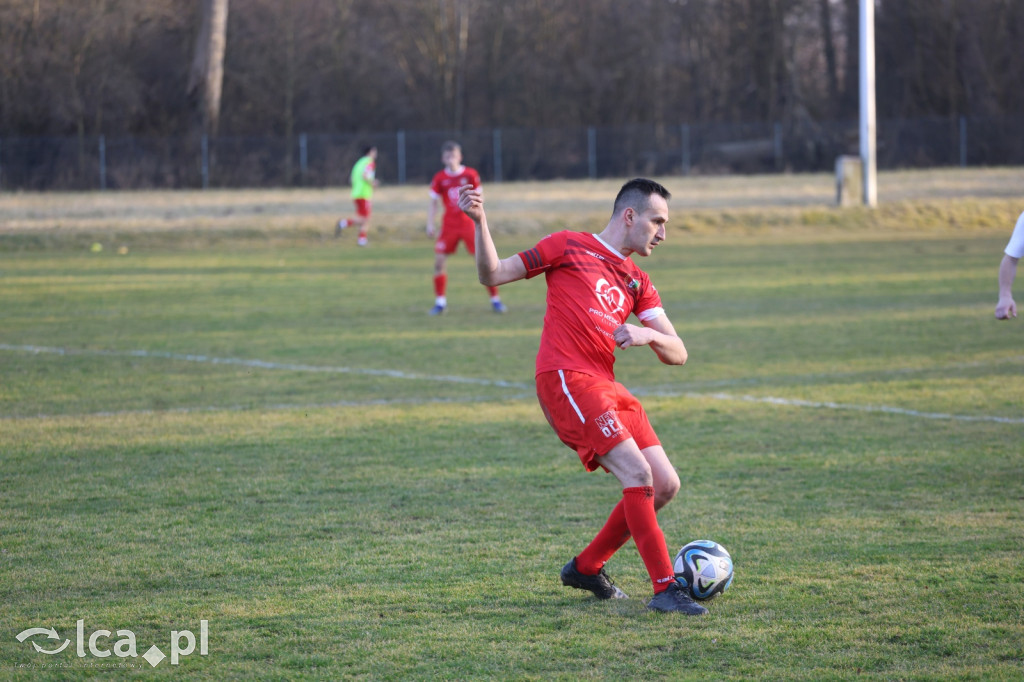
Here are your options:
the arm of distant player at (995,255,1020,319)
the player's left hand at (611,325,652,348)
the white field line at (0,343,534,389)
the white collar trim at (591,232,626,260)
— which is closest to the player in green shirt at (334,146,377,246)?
the white field line at (0,343,534,389)

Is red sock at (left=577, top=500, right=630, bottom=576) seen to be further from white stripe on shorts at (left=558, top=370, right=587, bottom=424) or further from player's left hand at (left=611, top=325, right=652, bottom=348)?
player's left hand at (left=611, top=325, right=652, bottom=348)

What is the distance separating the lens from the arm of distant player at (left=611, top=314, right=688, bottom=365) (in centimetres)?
421

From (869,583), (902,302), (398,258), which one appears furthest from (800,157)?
(869,583)

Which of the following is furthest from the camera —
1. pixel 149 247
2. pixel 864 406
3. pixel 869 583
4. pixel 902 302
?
pixel 149 247

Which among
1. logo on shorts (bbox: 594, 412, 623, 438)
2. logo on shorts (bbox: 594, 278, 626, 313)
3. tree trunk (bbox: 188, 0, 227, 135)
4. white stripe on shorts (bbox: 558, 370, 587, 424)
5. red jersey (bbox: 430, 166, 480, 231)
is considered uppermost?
tree trunk (bbox: 188, 0, 227, 135)

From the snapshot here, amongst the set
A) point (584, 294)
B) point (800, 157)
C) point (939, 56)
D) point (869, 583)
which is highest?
point (939, 56)

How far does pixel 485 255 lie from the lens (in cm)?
441

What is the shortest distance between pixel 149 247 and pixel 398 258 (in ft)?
23.6

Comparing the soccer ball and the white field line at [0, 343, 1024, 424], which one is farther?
the white field line at [0, 343, 1024, 424]

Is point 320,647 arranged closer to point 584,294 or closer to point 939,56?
point 584,294

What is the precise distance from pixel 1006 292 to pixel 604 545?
327cm

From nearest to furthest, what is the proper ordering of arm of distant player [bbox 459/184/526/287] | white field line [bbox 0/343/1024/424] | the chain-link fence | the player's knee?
arm of distant player [bbox 459/184/526/287] → the player's knee → white field line [bbox 0/343/1024/424] → the chain-link fence

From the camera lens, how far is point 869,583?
466 cm

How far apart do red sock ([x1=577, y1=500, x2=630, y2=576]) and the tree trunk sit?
3501 cm
